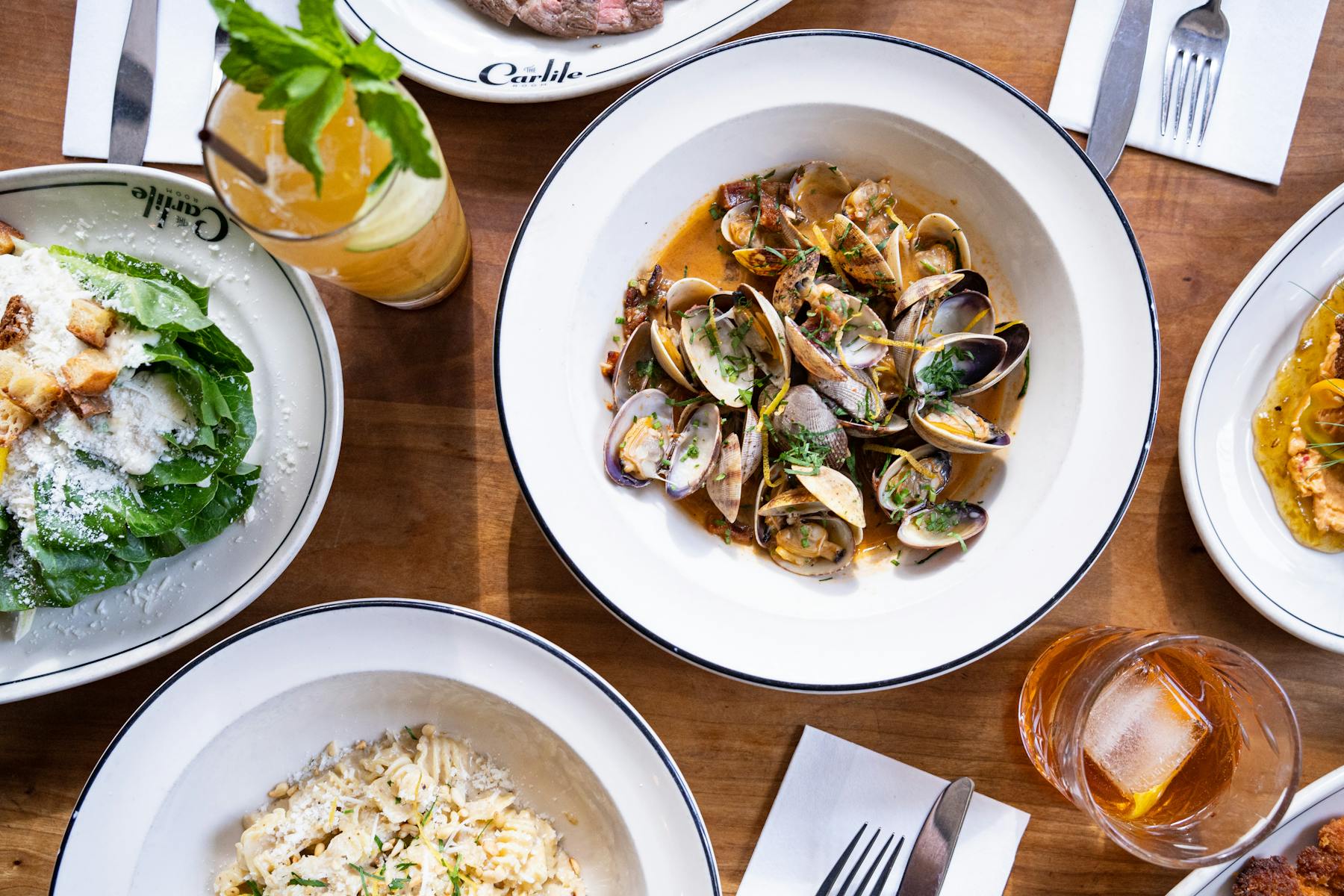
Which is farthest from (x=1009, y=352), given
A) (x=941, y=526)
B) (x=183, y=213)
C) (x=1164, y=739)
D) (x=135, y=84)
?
(x=135, y=84)

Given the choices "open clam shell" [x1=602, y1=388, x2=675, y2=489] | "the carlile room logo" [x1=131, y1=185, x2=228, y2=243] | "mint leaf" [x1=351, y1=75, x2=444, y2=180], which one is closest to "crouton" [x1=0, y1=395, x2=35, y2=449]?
"the carlile room logo" [x1=131, y1=185, x2=228, y2=243]

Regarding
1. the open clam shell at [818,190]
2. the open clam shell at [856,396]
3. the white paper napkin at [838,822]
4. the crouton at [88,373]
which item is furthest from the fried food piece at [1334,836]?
the crouton at [88,373]

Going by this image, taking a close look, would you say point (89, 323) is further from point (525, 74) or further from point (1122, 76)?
point (1122, 76)

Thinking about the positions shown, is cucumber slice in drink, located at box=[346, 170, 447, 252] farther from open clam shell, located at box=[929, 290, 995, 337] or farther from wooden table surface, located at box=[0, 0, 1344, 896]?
open clam shell, located at box=[929, 290, 995, 337]

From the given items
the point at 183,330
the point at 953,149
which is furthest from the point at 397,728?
the point at 953,149

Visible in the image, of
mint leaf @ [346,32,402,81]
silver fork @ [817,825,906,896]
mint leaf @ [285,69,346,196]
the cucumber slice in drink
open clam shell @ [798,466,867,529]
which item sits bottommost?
silver fork @ [817,825,906,896]

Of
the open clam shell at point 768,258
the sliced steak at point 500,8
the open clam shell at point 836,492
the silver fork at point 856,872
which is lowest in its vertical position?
the silver fork at point 856,872

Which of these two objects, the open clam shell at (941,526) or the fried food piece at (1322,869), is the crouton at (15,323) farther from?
the fried food piece at (1322,869)
